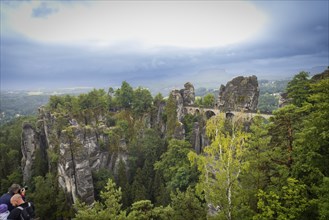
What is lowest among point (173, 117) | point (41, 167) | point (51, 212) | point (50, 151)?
point (51, 212)

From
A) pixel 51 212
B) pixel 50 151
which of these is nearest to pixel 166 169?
pixel 51 212

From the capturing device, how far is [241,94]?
61.8m

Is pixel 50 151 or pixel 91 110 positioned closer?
pixel 50 151

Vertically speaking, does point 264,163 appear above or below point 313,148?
below

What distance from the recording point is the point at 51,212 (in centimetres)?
5144

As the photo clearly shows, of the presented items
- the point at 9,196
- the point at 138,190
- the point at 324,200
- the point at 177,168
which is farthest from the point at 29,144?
the point at 324,200

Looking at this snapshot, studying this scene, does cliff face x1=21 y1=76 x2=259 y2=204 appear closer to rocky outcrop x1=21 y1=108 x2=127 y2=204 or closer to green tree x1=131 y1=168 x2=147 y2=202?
rocky outcrop x1=21 y1=108 x2=127 y2=204

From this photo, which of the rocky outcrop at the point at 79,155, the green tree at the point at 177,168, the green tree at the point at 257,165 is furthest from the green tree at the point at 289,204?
the rocky outcrop at the point at 79,155

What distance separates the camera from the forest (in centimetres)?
1755

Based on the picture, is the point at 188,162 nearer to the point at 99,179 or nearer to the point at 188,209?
the point at 99,179

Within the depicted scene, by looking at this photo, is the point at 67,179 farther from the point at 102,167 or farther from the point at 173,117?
the point at 173,117

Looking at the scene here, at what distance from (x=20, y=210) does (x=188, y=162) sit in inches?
1609

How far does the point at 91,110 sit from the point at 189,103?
93.2ft

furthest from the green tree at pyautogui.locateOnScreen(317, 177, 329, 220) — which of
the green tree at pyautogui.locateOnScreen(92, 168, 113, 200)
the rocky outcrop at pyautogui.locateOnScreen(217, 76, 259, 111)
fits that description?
the rocky outcrop at pyautogui.locateOnScreen(217, 76, 259, 111)
